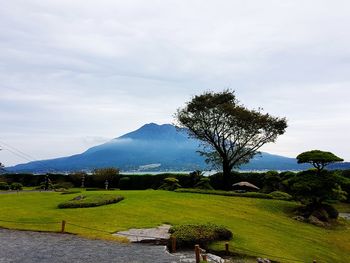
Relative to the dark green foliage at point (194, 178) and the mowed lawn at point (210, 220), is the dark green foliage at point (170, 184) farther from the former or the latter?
the mowed lawn at point (210, 220)

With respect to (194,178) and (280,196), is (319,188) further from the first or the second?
(194,178)

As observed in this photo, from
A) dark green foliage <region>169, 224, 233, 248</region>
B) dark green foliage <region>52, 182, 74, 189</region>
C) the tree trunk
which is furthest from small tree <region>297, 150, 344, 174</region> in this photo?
dark green foliage <region>52, 182, 74, 189</region>

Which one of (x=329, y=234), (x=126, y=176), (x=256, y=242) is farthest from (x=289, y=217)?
(x=126, y=176)

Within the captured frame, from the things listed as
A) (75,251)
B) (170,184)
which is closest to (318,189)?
(170,184)

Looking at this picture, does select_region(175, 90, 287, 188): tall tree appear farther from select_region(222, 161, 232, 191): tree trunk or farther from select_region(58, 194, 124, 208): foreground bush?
select_region(58, 194, 124, 208): foreground bush

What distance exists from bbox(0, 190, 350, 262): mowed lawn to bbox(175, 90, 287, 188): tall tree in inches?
665

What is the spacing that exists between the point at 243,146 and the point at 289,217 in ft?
65.1

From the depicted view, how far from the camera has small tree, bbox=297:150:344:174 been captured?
35.3 metres

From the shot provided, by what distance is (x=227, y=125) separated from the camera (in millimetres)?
53188

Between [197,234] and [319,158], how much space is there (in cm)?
1890

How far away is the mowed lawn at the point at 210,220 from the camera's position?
2233cm

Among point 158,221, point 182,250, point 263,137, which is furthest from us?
point 263,137

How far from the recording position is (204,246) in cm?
2039

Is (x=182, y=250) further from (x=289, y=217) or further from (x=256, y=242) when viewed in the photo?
(x=289, y=217)
